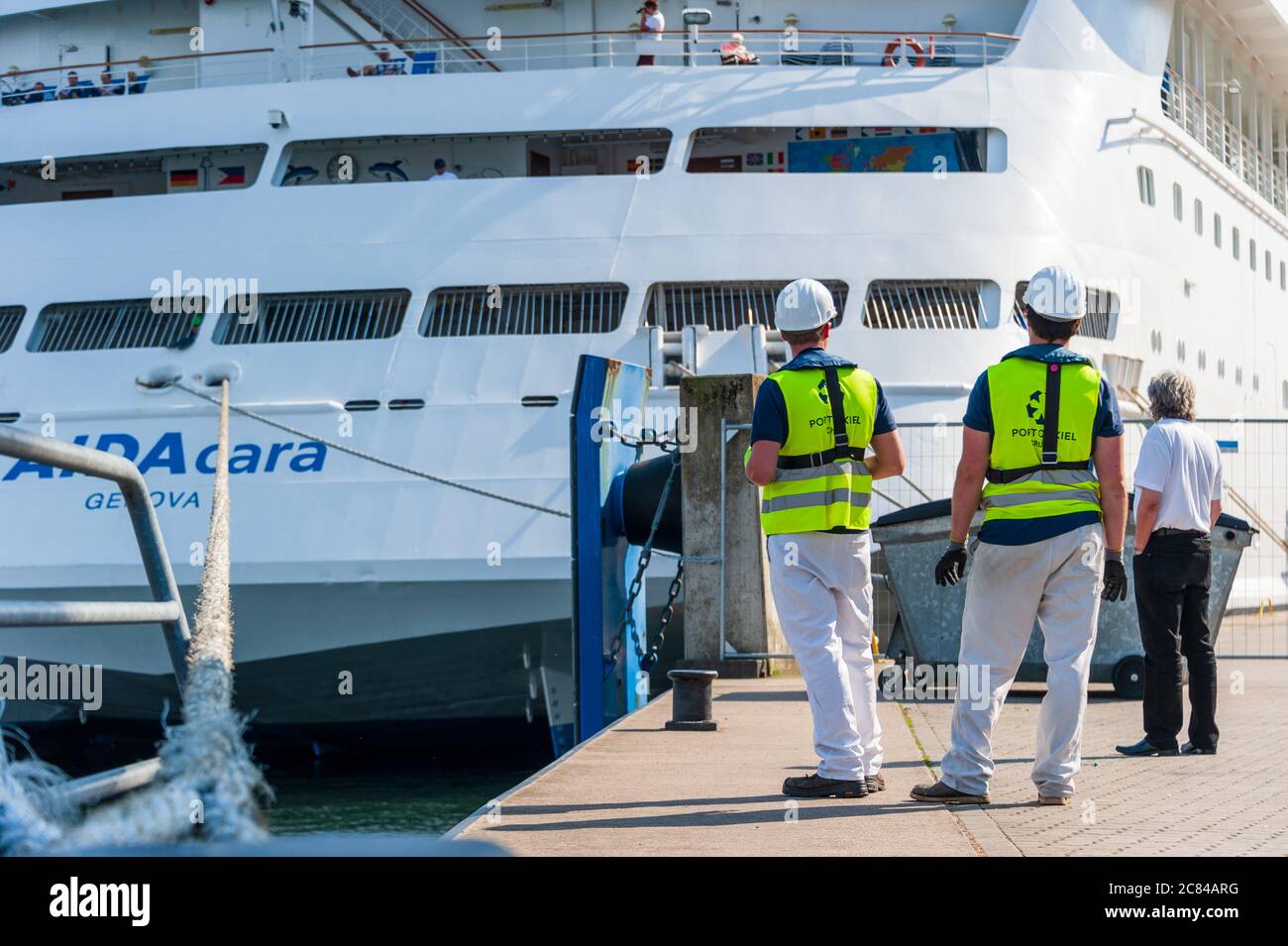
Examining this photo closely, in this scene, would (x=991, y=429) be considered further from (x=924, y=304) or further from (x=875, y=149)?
(x=875, y=149)

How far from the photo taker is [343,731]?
13.7 metres

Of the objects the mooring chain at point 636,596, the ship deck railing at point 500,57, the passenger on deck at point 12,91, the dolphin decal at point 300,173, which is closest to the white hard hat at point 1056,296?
the mooring chain at point 636,596

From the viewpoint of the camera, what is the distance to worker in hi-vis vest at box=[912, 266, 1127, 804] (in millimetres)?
5363

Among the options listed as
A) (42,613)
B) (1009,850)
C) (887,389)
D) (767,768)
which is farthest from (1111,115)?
(42,613)

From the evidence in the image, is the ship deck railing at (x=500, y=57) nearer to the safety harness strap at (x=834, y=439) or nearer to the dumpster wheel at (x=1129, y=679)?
the dumpster wheel at (x=1129, y=679)

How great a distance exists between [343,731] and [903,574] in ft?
20.3

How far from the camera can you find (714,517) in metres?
9.52

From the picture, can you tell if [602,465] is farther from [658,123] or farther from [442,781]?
[658,123]

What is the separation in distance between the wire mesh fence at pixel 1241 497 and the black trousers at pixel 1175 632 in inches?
175

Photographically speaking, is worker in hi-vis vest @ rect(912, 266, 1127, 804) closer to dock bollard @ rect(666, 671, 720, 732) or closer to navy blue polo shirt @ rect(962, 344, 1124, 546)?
navy blue polo shirt @ rect(962, 344, 1124, 546)

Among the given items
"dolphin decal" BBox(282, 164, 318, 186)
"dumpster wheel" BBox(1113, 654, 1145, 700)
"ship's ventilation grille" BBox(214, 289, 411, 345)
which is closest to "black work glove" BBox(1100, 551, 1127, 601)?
"dumpster wheel" BBox(1113, 654, 1145, 700)

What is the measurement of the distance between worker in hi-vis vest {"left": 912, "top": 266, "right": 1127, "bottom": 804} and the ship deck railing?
9.20 metres

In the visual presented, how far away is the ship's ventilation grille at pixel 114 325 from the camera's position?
1341 centimetres

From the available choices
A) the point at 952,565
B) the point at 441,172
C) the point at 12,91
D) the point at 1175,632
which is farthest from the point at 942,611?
the point at 12,91
